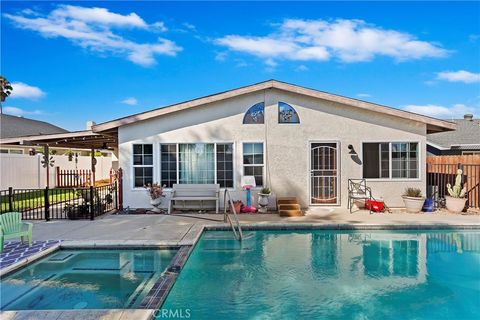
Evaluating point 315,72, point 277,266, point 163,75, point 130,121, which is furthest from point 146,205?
point 315,72

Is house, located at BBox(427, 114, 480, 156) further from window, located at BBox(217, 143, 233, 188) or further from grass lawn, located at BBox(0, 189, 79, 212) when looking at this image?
grass lawn, located at BBox(0, 189, 79, 212)

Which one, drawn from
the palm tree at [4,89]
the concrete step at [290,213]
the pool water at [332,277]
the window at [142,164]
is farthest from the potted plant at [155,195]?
the palm tree at [4,89]

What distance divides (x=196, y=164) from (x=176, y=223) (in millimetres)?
2821

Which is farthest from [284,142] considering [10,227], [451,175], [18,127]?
[18,127]

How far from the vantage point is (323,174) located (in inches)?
435

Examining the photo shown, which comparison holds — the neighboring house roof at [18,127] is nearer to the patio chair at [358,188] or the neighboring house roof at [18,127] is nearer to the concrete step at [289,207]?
the concrete step at [289,207]

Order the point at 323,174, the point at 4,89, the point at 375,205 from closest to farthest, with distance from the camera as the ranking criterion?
the point at 375,205 → the point at 323,174 → the point at 4,89

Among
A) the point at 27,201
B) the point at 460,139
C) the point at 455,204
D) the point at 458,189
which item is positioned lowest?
the point at 27,201

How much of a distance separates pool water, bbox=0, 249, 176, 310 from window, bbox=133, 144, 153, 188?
4.49m

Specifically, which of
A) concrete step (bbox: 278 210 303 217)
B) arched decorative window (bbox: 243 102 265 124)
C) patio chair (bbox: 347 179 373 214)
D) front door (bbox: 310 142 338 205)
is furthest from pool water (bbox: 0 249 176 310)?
patio chair (bbox: 347 179 373 214)

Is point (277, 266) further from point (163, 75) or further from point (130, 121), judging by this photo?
point (163, 75)

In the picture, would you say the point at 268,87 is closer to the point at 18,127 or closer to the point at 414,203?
the point at 414,203

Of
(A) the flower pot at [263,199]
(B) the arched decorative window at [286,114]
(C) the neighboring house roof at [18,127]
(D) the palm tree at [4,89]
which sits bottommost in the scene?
(A) the flower pot at [263,199]

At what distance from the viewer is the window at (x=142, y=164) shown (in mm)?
10953
